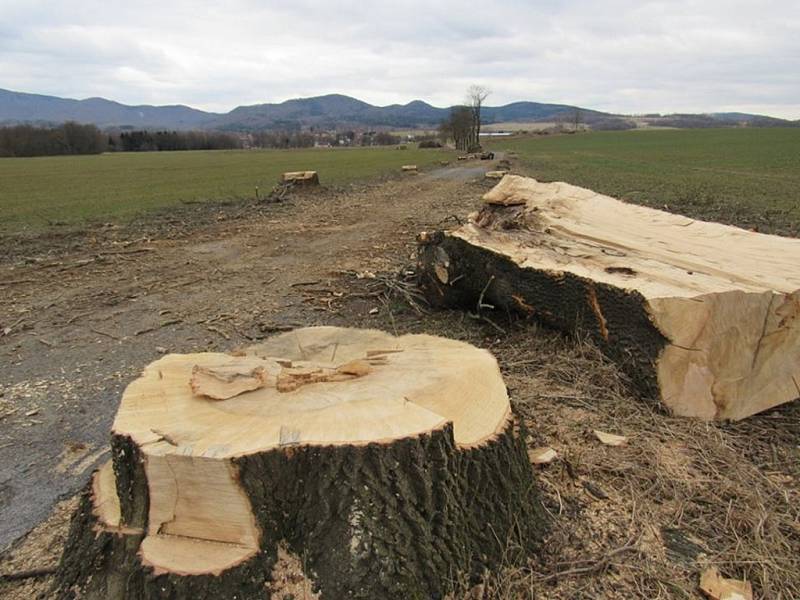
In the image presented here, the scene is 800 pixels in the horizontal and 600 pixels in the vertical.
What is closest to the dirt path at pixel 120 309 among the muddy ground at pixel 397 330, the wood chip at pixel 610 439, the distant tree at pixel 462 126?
the muddy ground at pixel 397 330

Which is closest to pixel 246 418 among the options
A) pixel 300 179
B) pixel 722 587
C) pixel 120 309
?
pixel 722 587

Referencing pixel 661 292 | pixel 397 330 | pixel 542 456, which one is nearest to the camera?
pixel 542 456

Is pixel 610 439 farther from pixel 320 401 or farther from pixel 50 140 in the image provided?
pixel 50 140

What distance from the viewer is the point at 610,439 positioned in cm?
259

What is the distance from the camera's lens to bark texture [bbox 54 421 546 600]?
1546mm

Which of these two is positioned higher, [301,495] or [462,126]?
[301,495]

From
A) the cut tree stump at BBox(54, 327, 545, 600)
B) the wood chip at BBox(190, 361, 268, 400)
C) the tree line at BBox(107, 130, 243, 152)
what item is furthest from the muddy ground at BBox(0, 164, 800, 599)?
the tree line at BBox(107, 130, 243, 152)

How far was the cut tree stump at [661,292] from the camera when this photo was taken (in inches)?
109

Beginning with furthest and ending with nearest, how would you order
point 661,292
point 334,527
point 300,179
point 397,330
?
1. point 300,179
2. point 397,330
3. point 661,292
4. point 334,527

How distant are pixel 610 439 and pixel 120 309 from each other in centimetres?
463

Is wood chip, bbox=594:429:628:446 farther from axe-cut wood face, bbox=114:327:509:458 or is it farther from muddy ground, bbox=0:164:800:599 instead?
axe-cut wood face, bbox=114:327:509:458

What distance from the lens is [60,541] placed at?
7.54 ft

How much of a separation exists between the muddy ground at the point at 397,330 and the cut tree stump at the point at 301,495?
0.24 metres

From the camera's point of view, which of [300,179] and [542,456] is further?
[300,179]
